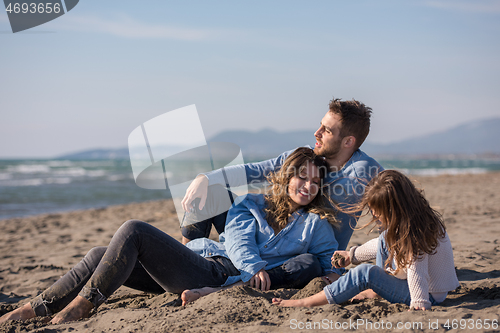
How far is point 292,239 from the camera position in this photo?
2.53 metres

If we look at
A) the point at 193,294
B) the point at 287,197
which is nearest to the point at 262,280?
the point at 193,294

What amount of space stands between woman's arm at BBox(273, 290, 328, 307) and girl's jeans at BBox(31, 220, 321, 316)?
0.98 ft

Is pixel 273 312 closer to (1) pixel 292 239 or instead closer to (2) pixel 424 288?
(1) pixel 292 239

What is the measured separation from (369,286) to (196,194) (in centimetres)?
133

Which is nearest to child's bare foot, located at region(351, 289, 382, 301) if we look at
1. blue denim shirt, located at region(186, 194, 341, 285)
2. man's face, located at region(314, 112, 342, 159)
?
blue denim shirt, located at region(186, 194, 341, 285)

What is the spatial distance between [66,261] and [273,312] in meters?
3.07

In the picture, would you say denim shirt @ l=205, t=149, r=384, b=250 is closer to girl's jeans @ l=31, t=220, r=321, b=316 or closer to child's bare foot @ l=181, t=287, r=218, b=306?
girl's jeans @ l=31, t=220, r=321, b=316

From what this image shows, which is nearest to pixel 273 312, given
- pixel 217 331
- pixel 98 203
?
pixel 217 331

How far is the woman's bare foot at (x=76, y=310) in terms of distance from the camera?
2057 millimetres

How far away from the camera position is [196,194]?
8.79 ft

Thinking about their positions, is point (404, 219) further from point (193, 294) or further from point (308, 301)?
point (193, 294)

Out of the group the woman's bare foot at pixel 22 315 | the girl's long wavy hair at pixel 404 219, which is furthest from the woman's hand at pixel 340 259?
the woman's bare foot at pixel 22 315

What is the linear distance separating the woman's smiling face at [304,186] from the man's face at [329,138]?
30cm

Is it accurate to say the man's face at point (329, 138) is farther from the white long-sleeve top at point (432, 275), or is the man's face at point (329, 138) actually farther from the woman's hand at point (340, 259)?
the white long-sleeve top at point (432, 275)
